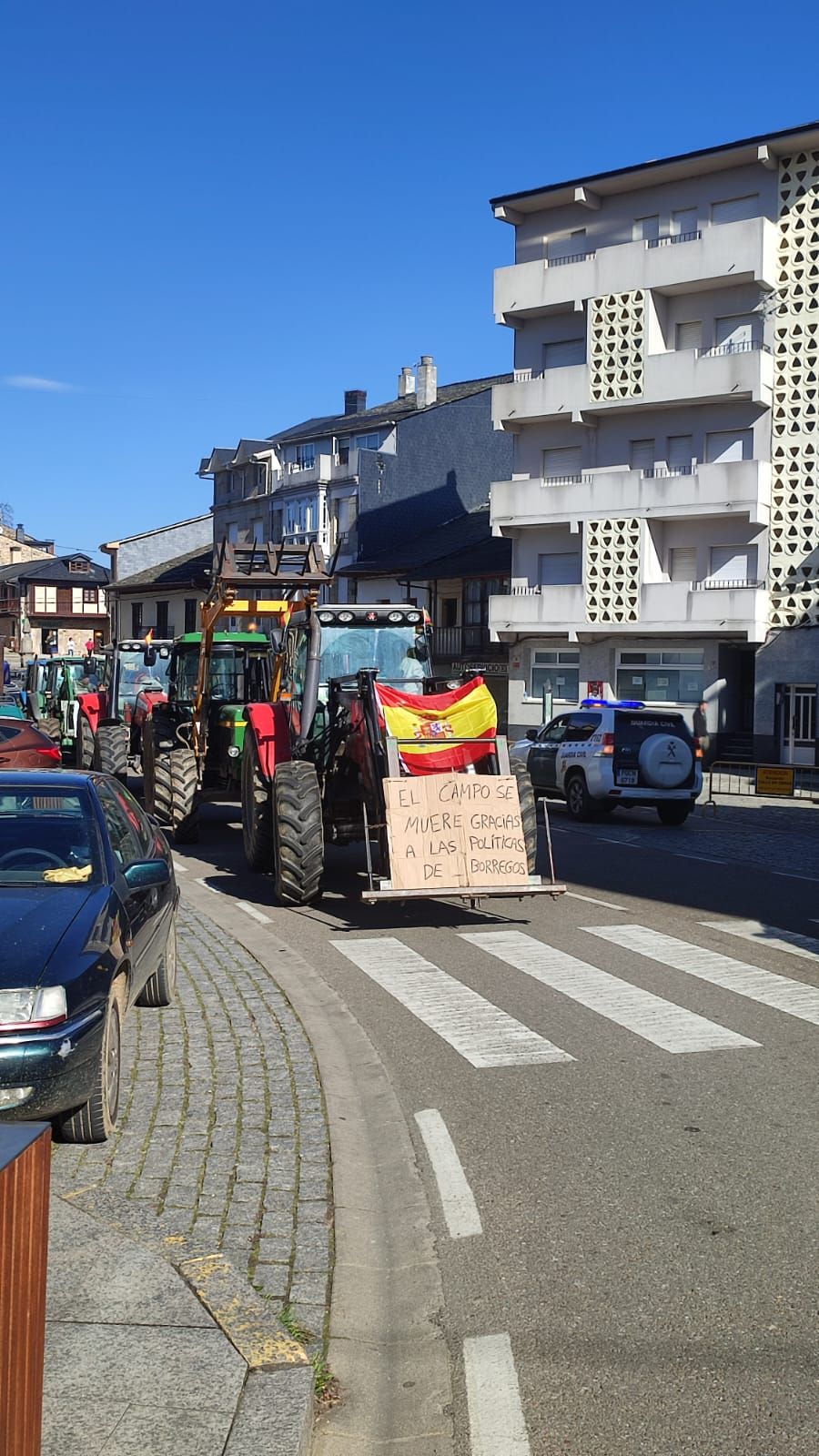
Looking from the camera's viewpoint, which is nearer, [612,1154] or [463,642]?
[612,1154]

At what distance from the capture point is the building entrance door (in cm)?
3822

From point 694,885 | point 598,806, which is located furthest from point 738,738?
point 694,885

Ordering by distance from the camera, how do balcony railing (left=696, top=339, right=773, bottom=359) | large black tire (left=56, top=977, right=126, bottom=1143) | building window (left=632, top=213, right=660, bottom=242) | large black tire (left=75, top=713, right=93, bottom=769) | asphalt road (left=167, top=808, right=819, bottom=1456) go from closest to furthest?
asphalt road (left=167, top=808, right=819, bottom=1456) < large black tire (left=56, top=977, right=126, bottom=1143) < large black tire (left=75, top=713, right=93, bottom=769) < balcony railing (left=696, top=339, right=773, bottom=359) < building window (left=632, top=213, right=660, bottom=242)

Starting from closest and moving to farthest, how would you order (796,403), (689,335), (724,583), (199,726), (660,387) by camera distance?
(199,726) < (796,403) < (724,583) < (660,387) < (689,335)

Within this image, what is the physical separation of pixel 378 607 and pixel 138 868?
7744mm

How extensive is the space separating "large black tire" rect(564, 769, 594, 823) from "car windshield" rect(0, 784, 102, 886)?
607 inches

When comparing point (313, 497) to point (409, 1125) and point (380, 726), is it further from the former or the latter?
point (409, 1125)

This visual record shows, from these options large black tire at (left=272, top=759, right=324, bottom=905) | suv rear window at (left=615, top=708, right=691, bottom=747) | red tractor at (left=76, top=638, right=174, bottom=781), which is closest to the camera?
large black tire at (left=272, top=759, right=324, bottom=905)

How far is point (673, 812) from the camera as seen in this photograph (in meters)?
22.4

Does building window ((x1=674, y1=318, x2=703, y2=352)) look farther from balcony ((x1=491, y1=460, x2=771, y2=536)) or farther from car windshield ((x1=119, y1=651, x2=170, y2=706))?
car windshield ((x1=119, y1=651, x2=170, y2=706))

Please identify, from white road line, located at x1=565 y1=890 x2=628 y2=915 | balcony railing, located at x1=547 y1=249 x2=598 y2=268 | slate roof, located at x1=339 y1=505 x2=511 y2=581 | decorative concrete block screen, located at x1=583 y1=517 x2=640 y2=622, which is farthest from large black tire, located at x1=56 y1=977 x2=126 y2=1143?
slate roof, located at x1=339 y1=505 x2=511 y2=581

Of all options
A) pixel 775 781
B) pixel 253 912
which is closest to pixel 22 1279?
pixel 253 912

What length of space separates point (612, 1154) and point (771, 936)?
6.17 meters

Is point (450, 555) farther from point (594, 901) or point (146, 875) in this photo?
point (146, 875)
